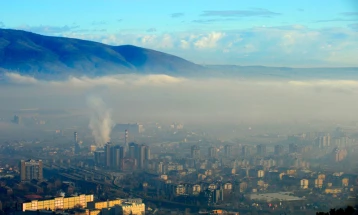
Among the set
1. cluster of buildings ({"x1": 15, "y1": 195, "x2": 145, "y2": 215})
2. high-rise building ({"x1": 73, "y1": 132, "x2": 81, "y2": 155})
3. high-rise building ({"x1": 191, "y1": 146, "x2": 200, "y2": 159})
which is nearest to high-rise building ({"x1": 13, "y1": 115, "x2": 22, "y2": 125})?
high-rise building ({"x1": 73, "y1": 132, "x2": 81, "y2": 155})

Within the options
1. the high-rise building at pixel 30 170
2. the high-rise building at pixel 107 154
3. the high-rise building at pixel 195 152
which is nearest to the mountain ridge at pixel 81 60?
the high-rise building at pixel 195 152

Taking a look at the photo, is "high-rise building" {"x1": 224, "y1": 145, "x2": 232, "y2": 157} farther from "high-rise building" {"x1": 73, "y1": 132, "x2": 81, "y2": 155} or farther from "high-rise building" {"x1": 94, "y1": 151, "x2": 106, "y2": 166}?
"high-rise building" {"x1": 73, "y1": 132, "x2": 81, "y2": 155}

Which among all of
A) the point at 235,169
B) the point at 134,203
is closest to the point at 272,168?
the point at 235,169

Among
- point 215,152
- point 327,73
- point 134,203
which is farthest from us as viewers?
point 327,73

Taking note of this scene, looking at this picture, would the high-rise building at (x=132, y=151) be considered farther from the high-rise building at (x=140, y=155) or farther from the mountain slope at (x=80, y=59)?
the mountain slope at (x=80, y=59)

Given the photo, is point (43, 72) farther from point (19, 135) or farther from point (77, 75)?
point (19, 135)

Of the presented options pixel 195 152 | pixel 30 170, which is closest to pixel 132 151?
pixel 195 152

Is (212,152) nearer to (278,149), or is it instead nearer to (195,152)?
→ (195,152)
